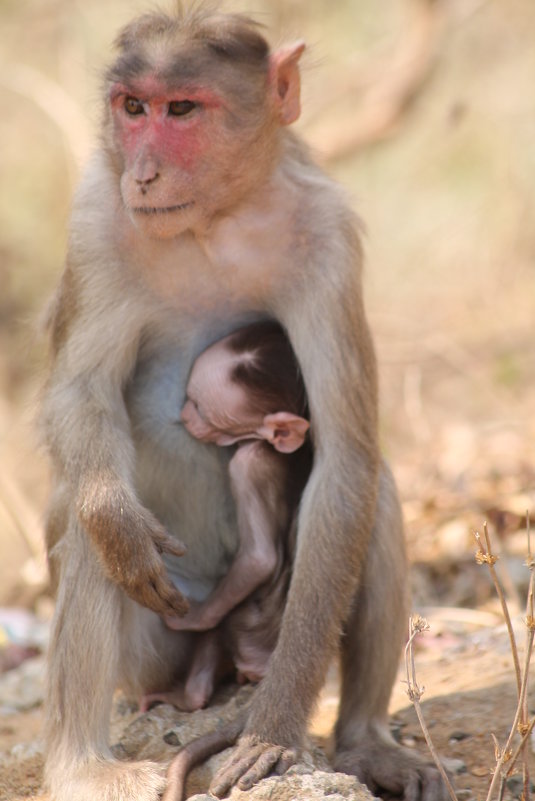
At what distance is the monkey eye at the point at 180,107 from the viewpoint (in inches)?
160

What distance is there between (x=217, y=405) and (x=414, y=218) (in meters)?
10.3

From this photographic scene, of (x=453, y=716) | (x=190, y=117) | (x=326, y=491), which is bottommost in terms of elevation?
(x=453, y=716)

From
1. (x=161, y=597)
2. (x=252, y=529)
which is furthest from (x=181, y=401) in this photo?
(x=161, y=597)

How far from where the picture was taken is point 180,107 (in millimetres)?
4062

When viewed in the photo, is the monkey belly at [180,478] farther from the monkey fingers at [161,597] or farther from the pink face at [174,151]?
the pink face at [174,151]

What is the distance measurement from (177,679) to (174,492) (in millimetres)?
712

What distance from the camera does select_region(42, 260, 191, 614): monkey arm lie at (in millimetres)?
3955

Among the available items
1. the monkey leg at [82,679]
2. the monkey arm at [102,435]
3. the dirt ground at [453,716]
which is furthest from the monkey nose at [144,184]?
the dirt ground at [453,716]

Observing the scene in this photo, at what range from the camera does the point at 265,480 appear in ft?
14.3

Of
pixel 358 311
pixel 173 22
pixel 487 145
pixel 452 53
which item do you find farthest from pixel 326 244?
pixel 452 53

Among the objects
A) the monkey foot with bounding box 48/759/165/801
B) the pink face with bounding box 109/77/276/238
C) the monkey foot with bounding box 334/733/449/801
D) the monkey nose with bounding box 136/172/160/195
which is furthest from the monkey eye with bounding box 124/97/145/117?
the monkey foot with bounding box 334/733/449/801

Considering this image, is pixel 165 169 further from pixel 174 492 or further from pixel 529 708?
pixel 529 708

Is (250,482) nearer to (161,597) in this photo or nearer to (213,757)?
(161,597)

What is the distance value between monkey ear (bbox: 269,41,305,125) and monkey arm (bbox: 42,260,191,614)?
2.92 ft
